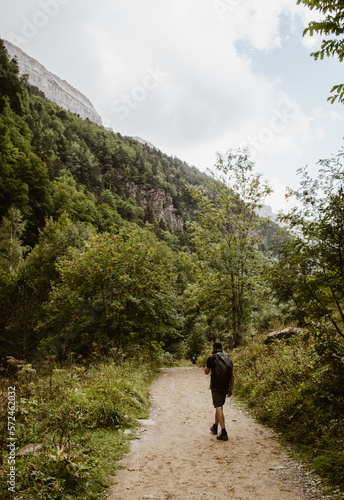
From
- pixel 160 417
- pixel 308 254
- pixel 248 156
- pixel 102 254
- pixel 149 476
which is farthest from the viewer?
pixel 248 156

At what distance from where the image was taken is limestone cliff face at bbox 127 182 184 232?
124 m

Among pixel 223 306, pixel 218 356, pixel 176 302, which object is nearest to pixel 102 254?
pixel 176 302

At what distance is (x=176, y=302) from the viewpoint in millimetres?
15320

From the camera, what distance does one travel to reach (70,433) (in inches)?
162

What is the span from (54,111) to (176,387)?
420 ft

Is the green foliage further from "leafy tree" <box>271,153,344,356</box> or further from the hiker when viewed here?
"leafy tree" <box>271,153,344,356</box>

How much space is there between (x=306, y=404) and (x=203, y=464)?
2.16m

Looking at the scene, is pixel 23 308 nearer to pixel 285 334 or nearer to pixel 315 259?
pixel 285 334

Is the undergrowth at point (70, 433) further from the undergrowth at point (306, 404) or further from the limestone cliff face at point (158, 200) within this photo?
the limestone cliff face at point (158, 200)

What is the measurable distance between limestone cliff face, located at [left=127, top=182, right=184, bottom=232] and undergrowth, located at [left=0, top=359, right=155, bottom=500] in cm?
11684

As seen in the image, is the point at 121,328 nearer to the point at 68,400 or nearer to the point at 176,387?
the point at 176,387

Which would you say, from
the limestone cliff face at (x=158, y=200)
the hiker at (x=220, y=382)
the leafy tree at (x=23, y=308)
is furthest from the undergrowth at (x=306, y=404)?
the limestone cliff face at (x=158, y=200)

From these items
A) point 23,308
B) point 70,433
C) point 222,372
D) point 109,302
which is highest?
point 109,302

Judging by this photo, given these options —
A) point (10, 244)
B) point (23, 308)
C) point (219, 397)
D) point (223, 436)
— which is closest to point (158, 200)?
point (10, 244)
